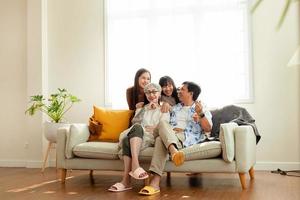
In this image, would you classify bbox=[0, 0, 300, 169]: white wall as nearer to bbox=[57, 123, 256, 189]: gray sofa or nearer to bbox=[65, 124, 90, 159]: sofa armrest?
bbox=[57, 123, 256, 189]: gray sofa

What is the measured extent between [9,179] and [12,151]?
1268 millimetres

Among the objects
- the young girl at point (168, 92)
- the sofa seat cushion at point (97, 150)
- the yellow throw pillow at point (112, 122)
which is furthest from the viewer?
the yellow throw pillow at point (112, 122)

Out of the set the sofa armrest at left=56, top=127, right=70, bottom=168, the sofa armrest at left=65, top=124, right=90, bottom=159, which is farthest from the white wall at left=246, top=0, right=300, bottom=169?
the sofa armrest at left=56, top=127, right=70, bottom=168

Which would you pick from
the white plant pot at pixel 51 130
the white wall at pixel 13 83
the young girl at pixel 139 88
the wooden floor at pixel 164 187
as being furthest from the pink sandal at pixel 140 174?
the white wall at pixel 13 83

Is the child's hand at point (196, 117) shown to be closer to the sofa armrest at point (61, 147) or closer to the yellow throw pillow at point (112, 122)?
the yellow throw pillow at point (112, 122)

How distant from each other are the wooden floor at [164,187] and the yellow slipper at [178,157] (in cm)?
27

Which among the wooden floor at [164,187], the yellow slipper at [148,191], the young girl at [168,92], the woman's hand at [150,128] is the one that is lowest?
the wooden floor at [164,187]

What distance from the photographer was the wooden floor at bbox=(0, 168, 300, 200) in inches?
111

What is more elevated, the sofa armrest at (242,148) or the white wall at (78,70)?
the white wall at (78,70)

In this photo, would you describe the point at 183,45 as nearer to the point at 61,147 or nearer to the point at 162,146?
the point at 162,146

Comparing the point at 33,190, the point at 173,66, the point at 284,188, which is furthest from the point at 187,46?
the point at 33,190

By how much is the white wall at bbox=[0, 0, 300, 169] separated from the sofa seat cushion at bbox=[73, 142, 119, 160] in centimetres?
137

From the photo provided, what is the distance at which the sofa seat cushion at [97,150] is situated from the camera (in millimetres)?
3262

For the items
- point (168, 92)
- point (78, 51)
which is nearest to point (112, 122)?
point (168, 92)
